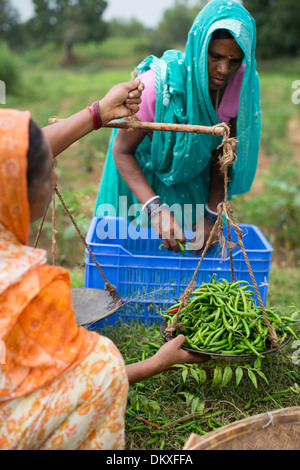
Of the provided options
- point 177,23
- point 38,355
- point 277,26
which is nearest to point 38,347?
point 38,355

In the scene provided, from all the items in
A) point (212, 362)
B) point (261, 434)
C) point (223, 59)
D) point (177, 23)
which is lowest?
point (261, 434)

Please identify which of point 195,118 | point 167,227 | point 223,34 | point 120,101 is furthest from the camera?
point 195,118

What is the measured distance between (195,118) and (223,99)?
229 millimetres

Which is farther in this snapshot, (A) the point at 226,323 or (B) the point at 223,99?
(B) the point at 223,99

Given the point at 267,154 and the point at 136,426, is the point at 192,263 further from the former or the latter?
the point at 267,154

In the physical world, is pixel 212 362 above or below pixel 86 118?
below

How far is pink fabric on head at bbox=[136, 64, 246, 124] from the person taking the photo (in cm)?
267

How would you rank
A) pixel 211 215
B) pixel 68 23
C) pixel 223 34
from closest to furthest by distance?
pixel 223 34 < pixel 211 215 < pixel 68 23

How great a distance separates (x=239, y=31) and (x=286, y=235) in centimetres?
324

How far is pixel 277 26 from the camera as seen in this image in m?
24.2

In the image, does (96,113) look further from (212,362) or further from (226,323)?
(212,362)

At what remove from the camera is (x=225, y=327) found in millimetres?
2217

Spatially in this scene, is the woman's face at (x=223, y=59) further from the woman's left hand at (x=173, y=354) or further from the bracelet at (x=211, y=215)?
the woman's left hand at (x=173, y=354)

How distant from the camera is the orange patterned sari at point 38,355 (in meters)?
1.45
